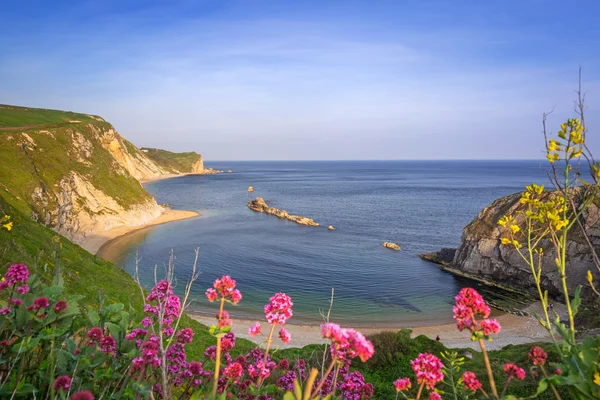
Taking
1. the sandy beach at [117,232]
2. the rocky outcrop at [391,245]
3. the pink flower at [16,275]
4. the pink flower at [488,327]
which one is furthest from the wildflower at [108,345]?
the rocky outcrop at [391,245]

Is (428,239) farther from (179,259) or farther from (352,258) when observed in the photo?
(179,259)

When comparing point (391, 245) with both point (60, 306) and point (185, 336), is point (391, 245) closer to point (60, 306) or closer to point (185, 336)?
point (185, 336)

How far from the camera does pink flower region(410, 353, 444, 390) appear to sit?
261cm

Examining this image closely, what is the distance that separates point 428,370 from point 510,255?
4184 cm

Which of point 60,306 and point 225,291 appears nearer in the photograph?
point 225,291

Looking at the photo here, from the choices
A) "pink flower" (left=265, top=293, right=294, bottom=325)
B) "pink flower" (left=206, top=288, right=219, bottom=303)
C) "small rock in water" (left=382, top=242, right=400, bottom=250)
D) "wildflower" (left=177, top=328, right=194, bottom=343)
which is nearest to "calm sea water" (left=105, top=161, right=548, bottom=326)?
"small rock in water" (left=382, top=242, right=400, bottom=250)

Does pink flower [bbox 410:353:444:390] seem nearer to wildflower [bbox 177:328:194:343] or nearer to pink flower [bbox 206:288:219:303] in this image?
pink flower [bbox 206:288:219:303]

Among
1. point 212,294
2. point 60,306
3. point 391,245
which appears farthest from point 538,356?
point 391,245

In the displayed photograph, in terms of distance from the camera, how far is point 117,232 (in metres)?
52.7

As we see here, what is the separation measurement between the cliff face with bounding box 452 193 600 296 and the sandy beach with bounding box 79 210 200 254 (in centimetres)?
4373

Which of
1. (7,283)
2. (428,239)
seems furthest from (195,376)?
(428,239)

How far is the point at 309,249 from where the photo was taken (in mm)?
51188

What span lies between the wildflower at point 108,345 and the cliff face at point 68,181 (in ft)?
144

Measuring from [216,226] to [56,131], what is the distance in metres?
30.6
